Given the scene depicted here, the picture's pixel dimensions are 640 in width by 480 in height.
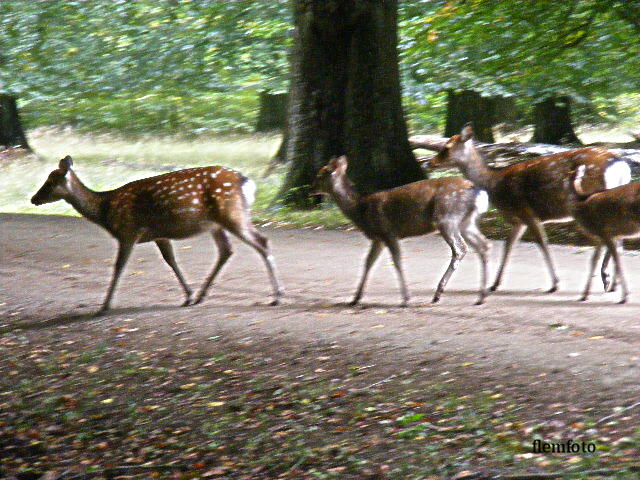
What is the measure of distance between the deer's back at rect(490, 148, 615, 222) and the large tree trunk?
4561mm

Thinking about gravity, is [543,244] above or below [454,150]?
below

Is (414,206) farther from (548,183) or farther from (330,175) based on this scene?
(548,183)

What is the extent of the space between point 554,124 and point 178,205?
40.8ft

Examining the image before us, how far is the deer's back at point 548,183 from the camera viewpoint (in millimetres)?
9477

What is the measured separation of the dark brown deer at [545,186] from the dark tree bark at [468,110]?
11536 mm

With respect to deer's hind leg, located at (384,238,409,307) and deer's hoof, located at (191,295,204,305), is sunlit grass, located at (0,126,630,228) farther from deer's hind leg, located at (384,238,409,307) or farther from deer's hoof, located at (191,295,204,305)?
deer's hind leg, located at (384,238,409,307)

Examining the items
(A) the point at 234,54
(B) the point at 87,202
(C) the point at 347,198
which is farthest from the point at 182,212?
(A) the point at 234,54

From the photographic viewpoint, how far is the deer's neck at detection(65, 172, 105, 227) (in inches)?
395

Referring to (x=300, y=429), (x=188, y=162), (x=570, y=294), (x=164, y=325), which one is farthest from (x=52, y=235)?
(x=188, y=162)

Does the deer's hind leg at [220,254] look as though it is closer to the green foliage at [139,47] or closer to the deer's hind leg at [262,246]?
the deer's hind leg at [262,246]

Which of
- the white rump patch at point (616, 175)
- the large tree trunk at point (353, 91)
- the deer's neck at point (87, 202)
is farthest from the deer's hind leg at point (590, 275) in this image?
the large tree trunk at point (353, 91)

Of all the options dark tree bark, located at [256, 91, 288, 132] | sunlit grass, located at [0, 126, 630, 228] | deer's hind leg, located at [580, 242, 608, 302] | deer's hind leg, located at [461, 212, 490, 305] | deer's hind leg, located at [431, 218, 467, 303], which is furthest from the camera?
dark tree bark, located at [256, 91, 288, 132]

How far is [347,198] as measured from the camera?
964 centimetres

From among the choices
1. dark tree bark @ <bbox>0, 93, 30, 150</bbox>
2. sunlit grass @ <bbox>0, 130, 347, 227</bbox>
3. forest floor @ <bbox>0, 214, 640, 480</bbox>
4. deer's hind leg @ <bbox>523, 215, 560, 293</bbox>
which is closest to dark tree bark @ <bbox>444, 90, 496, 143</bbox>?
sunlit grass @ <bbox>0, 130, 347, 227</bbox>
